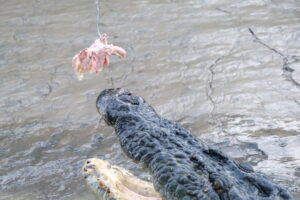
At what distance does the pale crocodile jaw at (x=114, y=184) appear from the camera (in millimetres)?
2641

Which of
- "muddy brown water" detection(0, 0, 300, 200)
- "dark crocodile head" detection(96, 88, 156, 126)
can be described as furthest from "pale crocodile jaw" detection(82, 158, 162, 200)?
"muddy brown water" detection(0, 0, 300, 200)

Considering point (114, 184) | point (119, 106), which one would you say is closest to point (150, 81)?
point (119, 106)

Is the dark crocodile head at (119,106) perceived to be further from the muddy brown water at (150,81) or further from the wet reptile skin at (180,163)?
the muddy brown water at (150,81)

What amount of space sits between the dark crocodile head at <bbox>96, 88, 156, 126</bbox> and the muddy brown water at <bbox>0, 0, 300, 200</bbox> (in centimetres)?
81

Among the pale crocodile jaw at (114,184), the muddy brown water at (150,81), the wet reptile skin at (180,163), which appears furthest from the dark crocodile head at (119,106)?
the muddy brown water at (150,81)

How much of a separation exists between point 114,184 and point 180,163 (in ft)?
1.56

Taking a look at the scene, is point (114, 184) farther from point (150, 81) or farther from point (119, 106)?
point (150, 81)

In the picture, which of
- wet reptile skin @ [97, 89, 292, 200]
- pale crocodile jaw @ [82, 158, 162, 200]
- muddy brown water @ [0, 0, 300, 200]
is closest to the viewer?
wet reptile skin @ [97, 89, 292, 200]

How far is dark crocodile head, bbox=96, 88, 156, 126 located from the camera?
2.71m

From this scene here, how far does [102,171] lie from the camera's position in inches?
109

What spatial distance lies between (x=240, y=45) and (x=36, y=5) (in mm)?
2930

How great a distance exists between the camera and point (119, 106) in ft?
9.03

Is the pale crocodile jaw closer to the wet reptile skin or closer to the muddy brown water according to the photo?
the wet reptile skin

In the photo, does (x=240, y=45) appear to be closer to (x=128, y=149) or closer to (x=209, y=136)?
(x=209, y=136)
